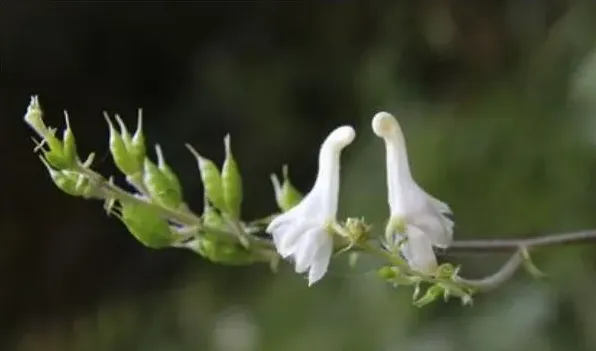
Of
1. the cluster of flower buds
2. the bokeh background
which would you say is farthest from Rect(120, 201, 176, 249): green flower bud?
the bokeh background

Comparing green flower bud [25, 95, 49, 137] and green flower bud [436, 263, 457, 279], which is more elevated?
green flower bud [25, 95, 49, 137]

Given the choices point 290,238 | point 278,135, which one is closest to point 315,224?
point 290,238

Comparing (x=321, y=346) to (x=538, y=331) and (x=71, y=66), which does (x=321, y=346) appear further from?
(x=71, y=66)

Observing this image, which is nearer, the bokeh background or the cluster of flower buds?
the cluster of flower buds

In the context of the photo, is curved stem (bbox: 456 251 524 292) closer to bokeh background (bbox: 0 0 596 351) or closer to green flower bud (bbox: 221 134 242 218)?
green flower bud (bbox: 221 134 242 218)

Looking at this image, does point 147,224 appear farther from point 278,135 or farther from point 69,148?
point 278,135

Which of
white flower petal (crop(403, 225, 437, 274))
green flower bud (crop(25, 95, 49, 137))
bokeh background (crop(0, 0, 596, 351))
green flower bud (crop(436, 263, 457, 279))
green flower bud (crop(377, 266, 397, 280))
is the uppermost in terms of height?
green flower bud (crop(25, 95, 49, 137))

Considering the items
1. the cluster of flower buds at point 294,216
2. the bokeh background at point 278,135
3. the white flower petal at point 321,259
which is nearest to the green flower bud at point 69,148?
the cluster of flower buds at point 294,216

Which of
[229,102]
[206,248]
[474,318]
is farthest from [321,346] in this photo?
[206,248]

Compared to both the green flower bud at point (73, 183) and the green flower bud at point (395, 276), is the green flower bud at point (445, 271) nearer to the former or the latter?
the green flower bud at point (395, 276)
